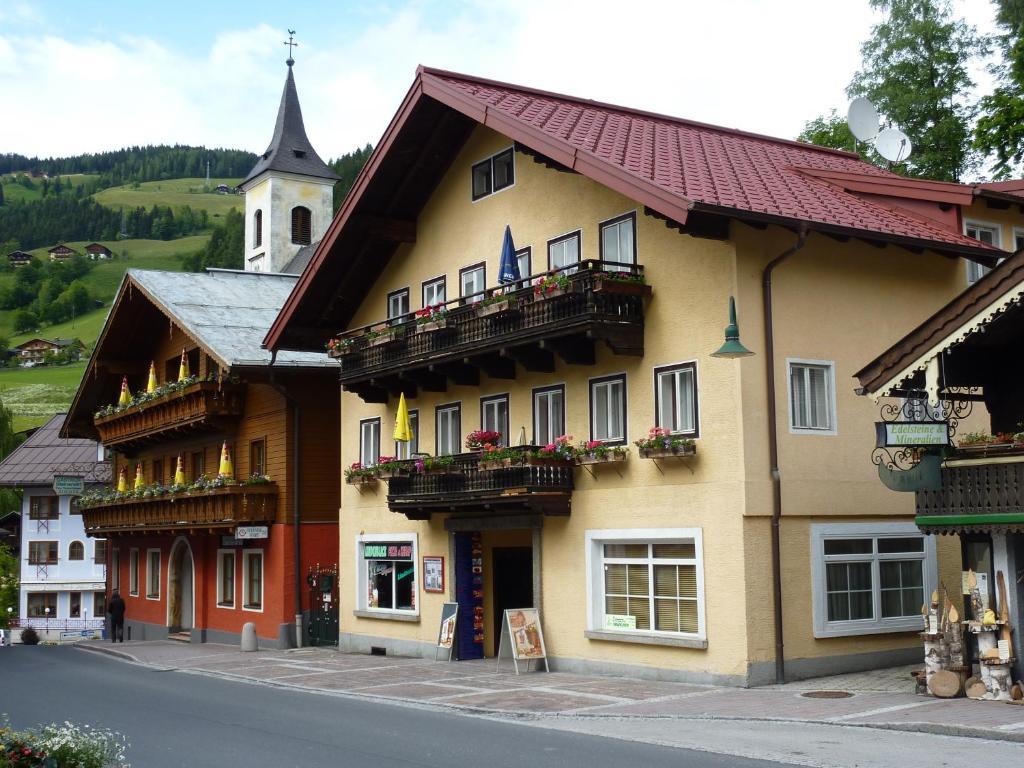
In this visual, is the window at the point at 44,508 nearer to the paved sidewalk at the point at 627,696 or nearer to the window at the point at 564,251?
the paved sidewalk at the point at 627,696

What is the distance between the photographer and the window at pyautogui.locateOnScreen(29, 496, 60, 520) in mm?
77688

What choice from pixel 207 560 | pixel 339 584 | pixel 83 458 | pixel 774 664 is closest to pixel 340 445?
pixel 339 584

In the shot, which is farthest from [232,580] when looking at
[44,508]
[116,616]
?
[44,508]

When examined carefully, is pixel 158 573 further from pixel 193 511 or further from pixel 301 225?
pixel 301 225

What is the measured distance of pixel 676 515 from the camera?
68.1 feet

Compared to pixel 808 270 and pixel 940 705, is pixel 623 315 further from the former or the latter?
pixel 940 705

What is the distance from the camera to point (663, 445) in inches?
810

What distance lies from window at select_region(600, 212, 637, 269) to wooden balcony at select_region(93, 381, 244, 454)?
50.0ft

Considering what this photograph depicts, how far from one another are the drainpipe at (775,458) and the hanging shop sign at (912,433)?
3516mm

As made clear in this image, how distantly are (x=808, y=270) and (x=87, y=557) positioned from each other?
66667 mm

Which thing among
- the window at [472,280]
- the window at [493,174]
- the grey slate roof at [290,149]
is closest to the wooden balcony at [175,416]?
the window at [472,280]

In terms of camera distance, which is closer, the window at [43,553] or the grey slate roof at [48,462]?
the grey slate roof at [48,462]

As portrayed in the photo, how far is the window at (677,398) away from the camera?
20844mm

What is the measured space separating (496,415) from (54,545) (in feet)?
196
